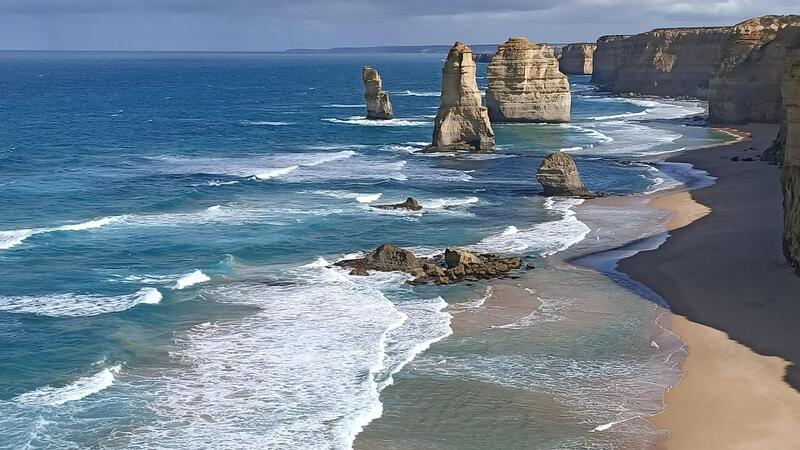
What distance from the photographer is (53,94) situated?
14362cm

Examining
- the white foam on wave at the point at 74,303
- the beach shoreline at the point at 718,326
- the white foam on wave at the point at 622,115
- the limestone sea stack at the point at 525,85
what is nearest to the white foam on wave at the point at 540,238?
the beach shoreline at the point at 718,326

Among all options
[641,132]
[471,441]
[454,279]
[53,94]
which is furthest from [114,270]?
[53,94]

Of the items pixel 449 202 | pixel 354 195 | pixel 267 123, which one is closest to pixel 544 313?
pixel 449 202

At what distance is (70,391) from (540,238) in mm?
22583

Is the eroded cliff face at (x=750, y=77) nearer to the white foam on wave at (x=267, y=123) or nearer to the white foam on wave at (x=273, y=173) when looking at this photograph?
the white foam on wave at (x=273, y=173)

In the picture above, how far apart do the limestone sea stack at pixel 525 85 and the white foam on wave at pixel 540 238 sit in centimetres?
4381

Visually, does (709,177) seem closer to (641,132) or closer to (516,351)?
(641,132)

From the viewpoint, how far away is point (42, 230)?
135 feet

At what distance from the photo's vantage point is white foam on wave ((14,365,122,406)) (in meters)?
22.4

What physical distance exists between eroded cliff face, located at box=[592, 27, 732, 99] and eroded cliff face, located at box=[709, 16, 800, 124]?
29.6 m

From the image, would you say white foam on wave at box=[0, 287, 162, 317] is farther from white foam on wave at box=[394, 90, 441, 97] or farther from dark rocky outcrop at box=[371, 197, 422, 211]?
white foam on wave at box=[394, 90, 441, 97]

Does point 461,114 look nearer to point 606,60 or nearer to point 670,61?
point 670,61

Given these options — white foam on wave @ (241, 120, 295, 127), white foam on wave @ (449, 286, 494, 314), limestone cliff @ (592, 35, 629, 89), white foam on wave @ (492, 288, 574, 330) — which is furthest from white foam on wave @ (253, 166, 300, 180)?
limestone cliff @ (592, 35, 629, 89)

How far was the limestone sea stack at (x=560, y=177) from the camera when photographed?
49.8 meters
